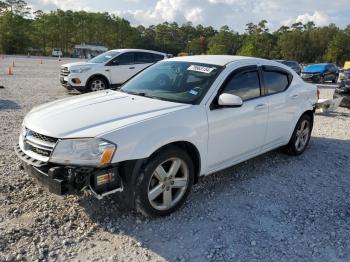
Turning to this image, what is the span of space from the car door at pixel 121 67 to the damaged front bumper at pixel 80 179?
9681mm

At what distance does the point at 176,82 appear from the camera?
4.59 meters

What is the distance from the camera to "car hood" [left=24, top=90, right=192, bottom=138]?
3.47 m

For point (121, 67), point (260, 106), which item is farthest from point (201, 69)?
point (121, 67)

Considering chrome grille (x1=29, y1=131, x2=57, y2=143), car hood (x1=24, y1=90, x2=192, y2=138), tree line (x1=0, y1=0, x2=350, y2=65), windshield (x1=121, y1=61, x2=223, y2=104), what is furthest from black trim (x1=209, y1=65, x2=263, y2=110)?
tree line (x1=0, y1=0, x2=350, y2=65)

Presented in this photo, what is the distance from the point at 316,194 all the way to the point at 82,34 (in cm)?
9876

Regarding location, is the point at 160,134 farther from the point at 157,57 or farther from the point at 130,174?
the point at 157,57

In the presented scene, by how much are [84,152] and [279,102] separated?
10.3ft

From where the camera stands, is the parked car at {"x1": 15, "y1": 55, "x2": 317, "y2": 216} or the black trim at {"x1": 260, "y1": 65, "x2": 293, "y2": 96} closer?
the parked car at {"x1": 15, "y1": 55, "x2": 317, "y2": 216}

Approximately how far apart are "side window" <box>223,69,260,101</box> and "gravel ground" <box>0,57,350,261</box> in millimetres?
1186

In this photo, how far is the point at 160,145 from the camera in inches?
141

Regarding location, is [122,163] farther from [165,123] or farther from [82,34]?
[82,34]

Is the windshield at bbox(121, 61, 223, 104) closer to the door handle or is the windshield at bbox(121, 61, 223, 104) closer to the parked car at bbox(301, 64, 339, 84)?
the door handle

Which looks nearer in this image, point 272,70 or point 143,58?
point 272,70

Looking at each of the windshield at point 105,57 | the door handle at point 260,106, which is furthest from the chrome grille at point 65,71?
the door handle at point 260,106
